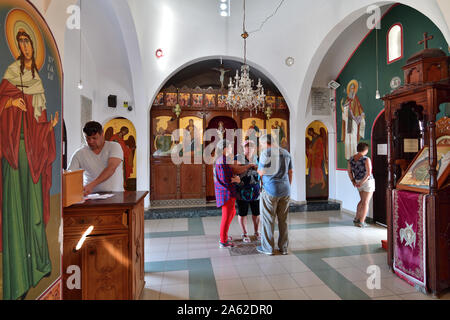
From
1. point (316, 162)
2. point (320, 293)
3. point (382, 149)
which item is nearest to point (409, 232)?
point (320, 293)

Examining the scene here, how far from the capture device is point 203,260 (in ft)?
10.9

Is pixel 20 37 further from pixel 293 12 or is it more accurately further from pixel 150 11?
pixel 293 12

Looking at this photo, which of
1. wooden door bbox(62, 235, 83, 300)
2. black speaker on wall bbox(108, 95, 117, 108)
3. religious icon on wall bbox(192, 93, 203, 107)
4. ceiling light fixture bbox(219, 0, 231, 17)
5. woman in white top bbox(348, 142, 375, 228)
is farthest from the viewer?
religious icon on wall bbox(192, 93, 203, 107)

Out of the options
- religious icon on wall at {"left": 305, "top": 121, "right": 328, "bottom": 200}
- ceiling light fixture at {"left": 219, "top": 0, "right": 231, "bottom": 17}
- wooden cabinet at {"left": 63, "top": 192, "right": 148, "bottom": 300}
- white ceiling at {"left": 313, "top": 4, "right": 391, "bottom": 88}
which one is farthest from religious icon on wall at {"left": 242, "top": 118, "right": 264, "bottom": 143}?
wooden cabinet at {"left": 63, "top": 192, "right": 148, "bottom": 300}

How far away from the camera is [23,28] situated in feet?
4.02

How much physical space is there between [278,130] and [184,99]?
9.52 ft

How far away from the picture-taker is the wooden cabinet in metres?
Result: 1.89

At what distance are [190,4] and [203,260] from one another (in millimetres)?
5138

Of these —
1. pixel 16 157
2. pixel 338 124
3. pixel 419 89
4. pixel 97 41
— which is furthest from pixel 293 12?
pixel 16 157

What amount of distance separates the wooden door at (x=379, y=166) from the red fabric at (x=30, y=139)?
5.72m

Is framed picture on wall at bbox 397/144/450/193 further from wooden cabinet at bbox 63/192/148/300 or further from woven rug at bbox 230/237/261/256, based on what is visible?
wooden cabinet at bbox 63/192/148/300

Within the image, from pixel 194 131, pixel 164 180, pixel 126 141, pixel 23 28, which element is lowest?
pixel 164 180

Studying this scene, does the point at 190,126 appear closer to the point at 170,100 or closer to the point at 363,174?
the point at 170,100

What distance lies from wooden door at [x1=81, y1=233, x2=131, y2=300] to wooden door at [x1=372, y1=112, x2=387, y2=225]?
16.9 feet
